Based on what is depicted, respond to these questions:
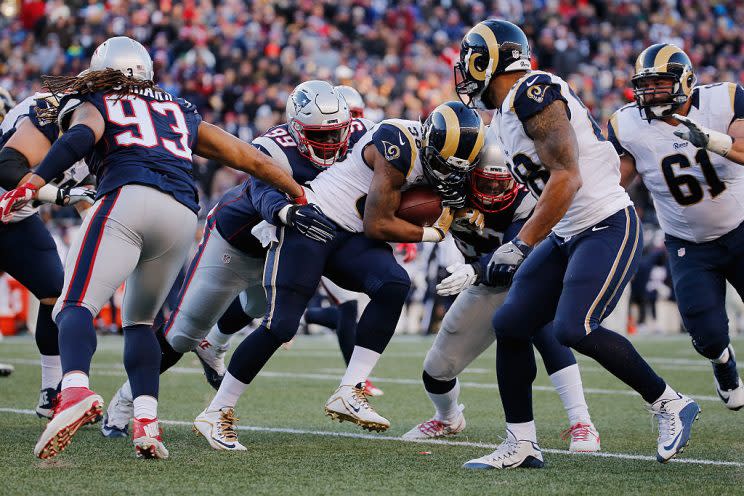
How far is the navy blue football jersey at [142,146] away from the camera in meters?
4.12

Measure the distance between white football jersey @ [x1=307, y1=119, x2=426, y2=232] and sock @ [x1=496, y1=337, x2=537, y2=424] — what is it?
0.98 m

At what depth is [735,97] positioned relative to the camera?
487 cm

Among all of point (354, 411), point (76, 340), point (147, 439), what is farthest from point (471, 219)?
point (76, 340)

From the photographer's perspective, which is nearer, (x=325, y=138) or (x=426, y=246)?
(x=325, y=138)

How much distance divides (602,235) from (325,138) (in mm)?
1619

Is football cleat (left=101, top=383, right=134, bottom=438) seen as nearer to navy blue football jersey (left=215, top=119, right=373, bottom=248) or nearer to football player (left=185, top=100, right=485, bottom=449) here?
football player (left=185, top=100, right=485, bottom=449)

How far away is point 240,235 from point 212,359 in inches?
38.6

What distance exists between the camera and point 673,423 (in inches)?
157

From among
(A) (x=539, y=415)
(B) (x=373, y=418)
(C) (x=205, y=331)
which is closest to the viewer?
(B) (x=373, y=418)

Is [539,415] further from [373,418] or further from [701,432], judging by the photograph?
[373,418]

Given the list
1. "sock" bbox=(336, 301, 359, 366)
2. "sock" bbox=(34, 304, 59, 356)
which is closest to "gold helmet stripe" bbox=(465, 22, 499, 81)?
"sock" bbox=(34, 304, 59, 356)

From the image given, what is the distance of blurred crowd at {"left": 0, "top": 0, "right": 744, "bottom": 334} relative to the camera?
51.5 feet

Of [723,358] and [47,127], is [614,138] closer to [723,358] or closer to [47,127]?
[723,358]

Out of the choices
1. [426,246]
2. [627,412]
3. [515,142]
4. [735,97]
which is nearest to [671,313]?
[426,246]
